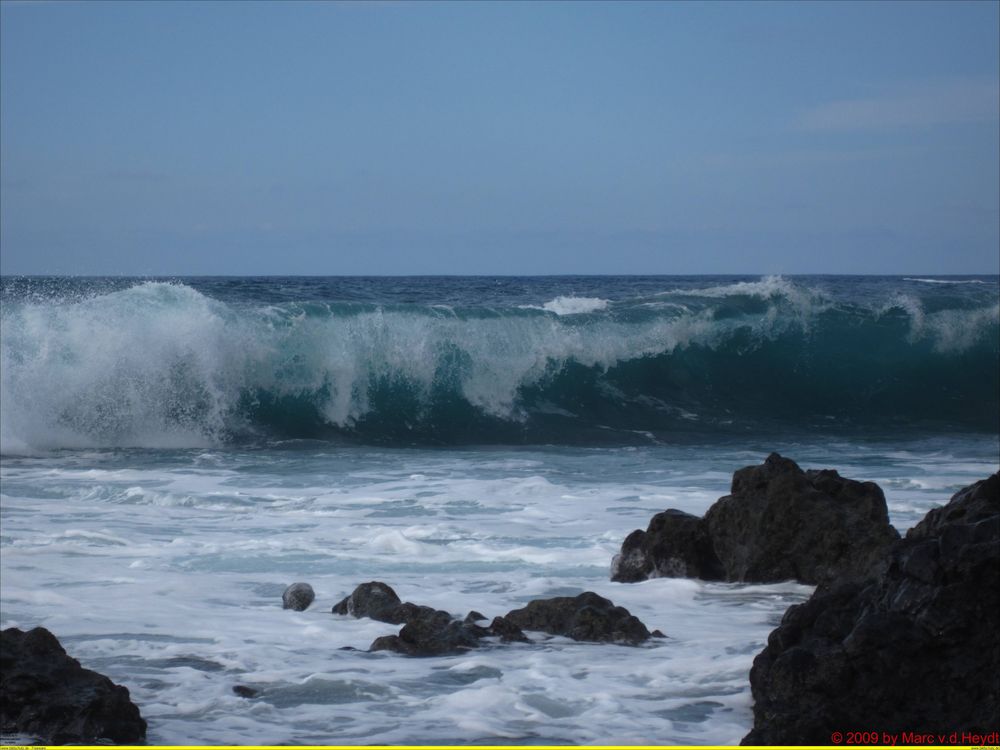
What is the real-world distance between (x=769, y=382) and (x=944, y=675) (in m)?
15.1

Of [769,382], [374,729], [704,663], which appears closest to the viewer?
[374,729]

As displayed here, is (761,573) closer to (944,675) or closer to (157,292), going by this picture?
(944,675)

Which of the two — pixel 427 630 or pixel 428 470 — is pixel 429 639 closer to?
pixel 427 630

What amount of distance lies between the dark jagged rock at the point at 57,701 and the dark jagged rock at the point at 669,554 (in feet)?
11.0

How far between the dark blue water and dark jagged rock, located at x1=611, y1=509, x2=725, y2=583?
762 centimetres

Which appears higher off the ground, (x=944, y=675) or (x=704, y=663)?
(x=944, y=675)

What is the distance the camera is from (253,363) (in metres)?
16.6

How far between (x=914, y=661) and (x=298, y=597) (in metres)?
3.39

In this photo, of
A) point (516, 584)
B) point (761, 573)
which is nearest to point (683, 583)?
point (761, 573)

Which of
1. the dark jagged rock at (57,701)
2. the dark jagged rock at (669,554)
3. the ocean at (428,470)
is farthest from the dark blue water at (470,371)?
the dark jagged rock at (57,701)

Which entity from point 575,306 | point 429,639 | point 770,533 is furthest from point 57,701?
point 575,306

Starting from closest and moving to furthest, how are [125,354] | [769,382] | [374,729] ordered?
1. [374,729]
2. [125,354]
3. [769,382]

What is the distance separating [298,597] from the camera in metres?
6.18

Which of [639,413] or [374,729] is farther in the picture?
[639,413]
